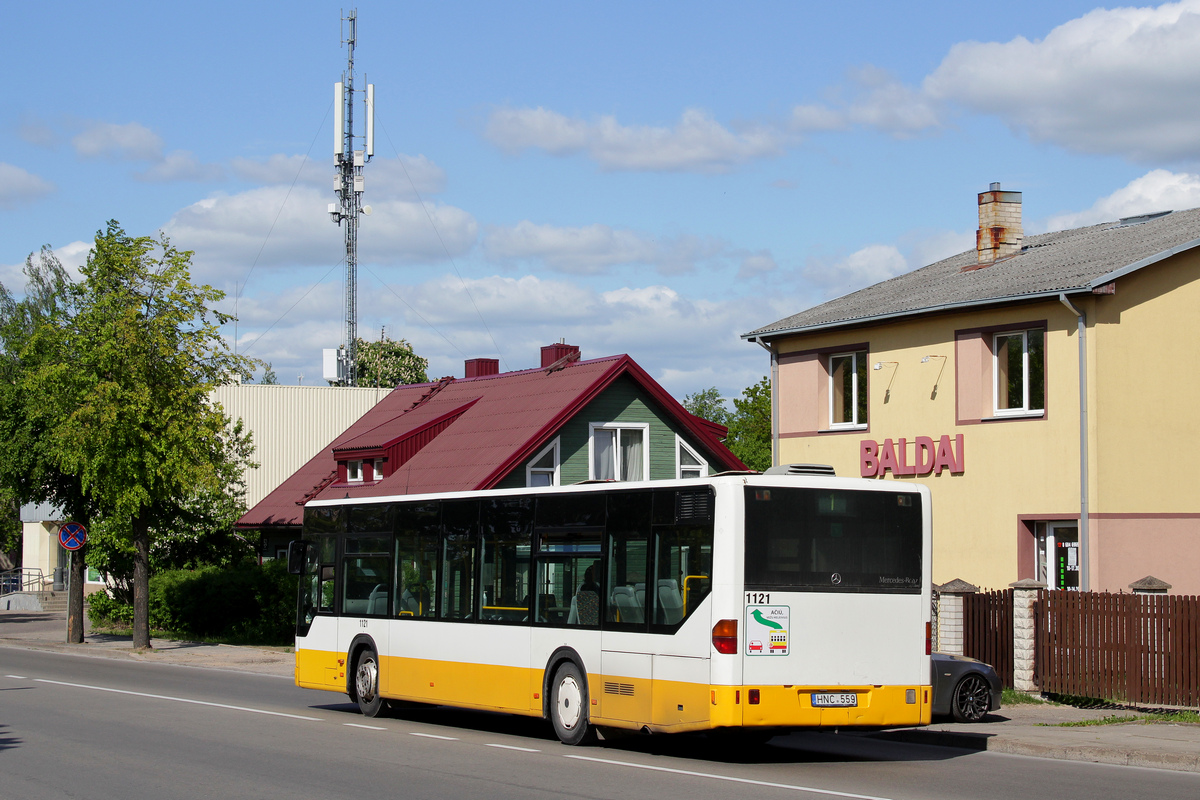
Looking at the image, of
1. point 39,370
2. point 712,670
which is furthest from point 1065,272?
point 39,370

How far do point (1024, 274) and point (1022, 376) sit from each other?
90.3 inches

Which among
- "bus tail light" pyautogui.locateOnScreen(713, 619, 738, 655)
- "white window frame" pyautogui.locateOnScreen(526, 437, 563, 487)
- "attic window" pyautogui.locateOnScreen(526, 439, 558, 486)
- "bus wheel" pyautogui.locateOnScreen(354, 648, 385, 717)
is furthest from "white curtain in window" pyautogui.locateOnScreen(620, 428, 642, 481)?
"bus tail light" pyautogui.locateOnScreen(713, 619, 738, 655)

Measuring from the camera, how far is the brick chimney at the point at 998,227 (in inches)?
1169

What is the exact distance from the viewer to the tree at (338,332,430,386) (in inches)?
3145

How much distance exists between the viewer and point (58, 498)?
115ft

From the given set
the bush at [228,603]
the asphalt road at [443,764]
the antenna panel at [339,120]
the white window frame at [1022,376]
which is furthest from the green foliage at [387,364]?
the asphalt road at [443,764]

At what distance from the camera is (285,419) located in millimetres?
54500

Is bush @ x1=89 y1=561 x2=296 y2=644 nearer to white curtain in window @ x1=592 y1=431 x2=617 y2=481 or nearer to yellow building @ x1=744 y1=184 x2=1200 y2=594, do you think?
white curtain in window @ x1=592 y1=431 x2=617 y2=481

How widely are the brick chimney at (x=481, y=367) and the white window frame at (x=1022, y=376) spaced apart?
74.1 ft

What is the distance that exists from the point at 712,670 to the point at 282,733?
552cm

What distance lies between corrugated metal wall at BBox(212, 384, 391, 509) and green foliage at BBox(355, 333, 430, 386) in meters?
23.8

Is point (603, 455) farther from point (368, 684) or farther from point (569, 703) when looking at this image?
point (569, 703)

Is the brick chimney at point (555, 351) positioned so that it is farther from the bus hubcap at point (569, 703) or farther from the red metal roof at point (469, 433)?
the bus hubcap at point (569, 703)

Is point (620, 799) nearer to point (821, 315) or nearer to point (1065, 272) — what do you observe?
point (1065, 272)
